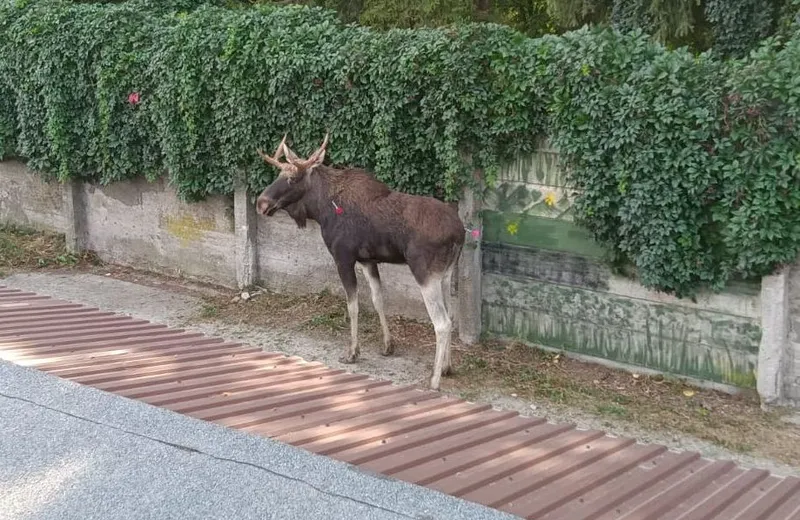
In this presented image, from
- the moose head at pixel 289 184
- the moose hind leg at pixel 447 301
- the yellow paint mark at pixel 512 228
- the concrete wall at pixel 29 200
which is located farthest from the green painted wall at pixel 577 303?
the concrete wall at pixel 29 200

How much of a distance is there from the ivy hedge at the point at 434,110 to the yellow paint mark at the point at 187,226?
1.62 ft

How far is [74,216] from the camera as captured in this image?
14.8m

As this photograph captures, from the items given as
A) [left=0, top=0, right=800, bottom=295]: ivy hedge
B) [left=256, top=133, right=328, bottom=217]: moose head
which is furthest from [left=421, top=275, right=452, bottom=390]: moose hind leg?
[left=256, top=133, right=328, bottom=217]: moose head

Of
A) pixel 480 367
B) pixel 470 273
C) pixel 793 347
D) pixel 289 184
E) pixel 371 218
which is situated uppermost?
pixel 289 184

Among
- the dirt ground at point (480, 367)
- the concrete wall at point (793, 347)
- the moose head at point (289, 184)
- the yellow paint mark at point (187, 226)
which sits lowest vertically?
the dirt ground at point (480, 367)

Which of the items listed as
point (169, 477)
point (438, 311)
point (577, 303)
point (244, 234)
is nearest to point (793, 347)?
point (577, 303)

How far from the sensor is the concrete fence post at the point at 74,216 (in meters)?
14.8

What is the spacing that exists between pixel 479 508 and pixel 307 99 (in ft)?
25.1

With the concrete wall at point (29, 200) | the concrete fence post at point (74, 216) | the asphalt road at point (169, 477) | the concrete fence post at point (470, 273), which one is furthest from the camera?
the concrete wall at point (29, 200)

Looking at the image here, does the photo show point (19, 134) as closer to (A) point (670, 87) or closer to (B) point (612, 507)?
(A) point (670, 87)

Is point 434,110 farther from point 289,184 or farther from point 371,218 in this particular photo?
point 289,184

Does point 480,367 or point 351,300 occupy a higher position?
point 351,300

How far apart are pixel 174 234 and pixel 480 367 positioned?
580 cm

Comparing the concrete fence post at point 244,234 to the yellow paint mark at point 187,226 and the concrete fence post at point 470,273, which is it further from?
the concrete fence post at point 470,273
